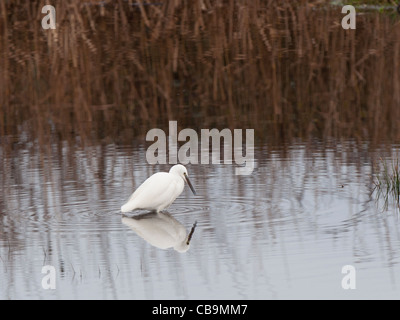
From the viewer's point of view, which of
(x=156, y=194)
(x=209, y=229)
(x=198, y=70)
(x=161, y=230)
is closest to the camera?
(x=209, y=229)

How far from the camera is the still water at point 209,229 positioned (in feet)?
17.3

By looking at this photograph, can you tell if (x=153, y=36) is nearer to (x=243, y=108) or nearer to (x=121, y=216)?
(x=243, y=108)

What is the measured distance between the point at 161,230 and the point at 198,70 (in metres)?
6.83

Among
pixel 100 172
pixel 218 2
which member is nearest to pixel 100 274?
pixel 100 172

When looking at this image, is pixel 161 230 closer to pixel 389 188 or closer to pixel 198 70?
pixel 389 188

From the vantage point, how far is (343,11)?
61.4 ft

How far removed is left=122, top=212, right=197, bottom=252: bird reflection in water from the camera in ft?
20.1

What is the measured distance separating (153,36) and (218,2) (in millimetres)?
1972

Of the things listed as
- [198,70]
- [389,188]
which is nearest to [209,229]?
[389,188]

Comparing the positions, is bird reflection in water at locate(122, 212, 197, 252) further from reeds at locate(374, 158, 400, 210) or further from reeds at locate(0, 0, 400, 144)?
reeds at locate(0, 0, 400, 144)

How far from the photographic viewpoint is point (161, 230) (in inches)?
257

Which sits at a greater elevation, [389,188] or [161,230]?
[389,188]

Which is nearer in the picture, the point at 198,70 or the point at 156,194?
the point at 156,194

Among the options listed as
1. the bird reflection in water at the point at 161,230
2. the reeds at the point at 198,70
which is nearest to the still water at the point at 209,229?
the bird reflection in water at the point at 161,230
